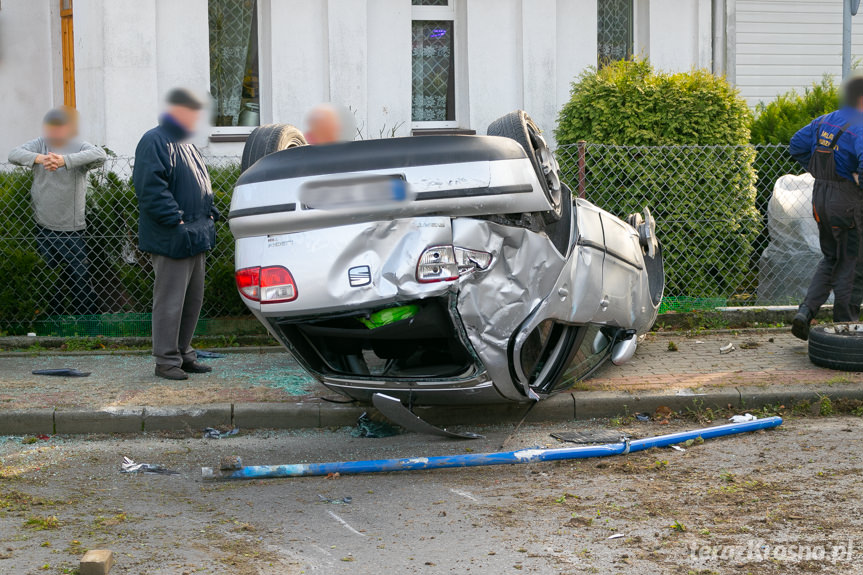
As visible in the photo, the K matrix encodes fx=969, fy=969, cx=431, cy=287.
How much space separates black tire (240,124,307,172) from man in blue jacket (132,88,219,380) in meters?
1.16

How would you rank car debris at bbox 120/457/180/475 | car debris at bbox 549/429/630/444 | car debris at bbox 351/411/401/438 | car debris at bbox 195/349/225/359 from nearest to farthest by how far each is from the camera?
car debris at bbox 120/457/180/475, car debris at bbox 549/429/630/444, car debris at bbox 351/411/401/438, car debris at bbox 195/349/225/359

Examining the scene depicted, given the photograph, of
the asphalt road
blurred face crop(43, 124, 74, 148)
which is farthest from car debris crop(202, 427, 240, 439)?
blurred face crop(43, 124, 74, 148)

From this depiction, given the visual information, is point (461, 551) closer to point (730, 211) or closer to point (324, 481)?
point (324, 481)

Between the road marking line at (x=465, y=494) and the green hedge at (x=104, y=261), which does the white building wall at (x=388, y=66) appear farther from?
the road marking line at (x=465, y=494)

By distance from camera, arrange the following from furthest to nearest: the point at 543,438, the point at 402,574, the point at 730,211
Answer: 1. the point at 730,211
2. the point at 543,438
3. the point at 402,574

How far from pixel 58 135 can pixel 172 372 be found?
2.95m

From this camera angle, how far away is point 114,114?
476 inches

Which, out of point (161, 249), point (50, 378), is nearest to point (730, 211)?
point (161, 249)

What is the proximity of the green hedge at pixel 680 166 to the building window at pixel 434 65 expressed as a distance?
3629 millimetres

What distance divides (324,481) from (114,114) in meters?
8.31

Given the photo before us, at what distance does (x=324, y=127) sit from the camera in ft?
21.4

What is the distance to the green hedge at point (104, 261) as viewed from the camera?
892cm

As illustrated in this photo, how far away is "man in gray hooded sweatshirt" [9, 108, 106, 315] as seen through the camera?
29.0 feet

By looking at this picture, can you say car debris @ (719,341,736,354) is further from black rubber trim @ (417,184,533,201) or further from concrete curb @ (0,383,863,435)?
black rubber trim @ (417,184,533,201)
